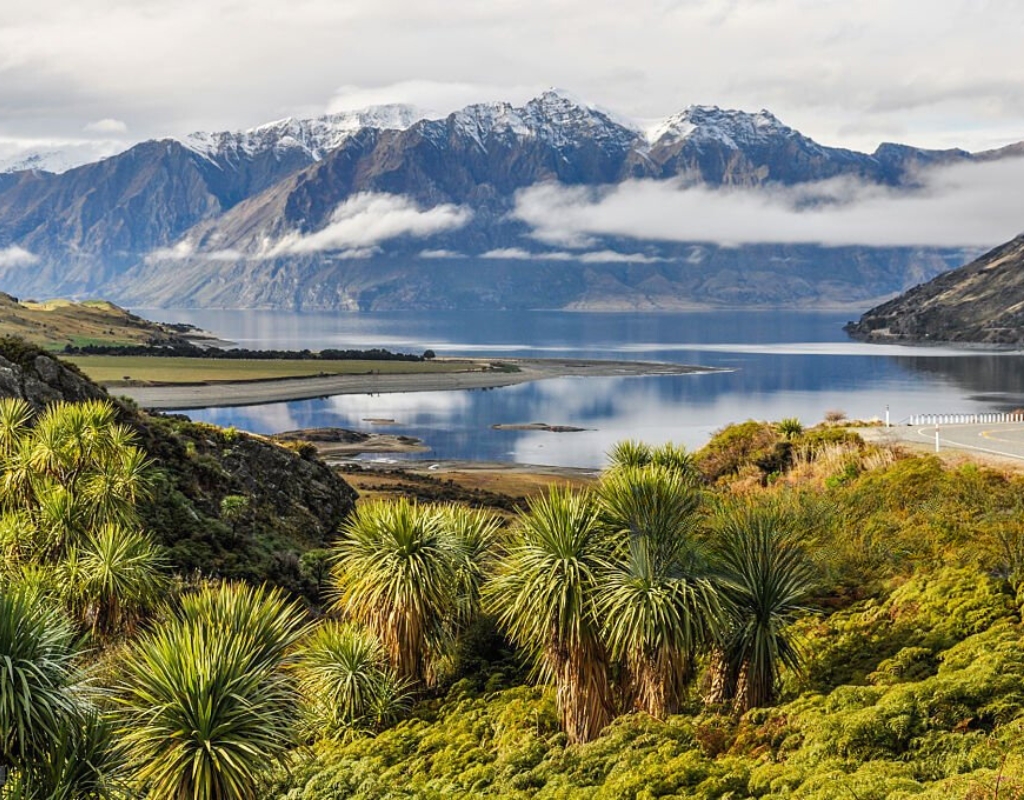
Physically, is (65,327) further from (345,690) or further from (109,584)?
(345,690)

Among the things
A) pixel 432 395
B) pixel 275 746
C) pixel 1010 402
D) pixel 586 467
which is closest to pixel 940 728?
pixel 275 746

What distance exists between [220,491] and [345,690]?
2009 cm

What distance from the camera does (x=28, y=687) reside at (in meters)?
11.7

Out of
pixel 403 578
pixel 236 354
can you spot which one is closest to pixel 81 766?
pixel 403 578

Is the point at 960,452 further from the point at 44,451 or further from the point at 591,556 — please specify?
the point at 44,451

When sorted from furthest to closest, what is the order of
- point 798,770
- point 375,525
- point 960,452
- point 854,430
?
point 854,430, point 960,452, point 375,525, point 798,770

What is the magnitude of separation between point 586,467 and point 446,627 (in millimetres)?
60966

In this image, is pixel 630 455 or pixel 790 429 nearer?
pixel 630 455

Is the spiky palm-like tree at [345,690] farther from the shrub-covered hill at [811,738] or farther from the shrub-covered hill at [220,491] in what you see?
the shrub-covered hill at [220,491]

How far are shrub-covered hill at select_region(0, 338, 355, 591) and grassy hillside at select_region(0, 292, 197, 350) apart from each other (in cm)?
11397

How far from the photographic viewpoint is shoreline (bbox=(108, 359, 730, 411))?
119 meters

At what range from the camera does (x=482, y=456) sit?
287 feet

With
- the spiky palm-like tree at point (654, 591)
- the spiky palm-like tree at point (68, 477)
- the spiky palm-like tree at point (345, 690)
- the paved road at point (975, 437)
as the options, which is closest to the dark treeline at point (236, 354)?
the paved road at point (975, 437)

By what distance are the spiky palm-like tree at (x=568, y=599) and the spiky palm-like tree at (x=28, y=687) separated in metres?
6.87
